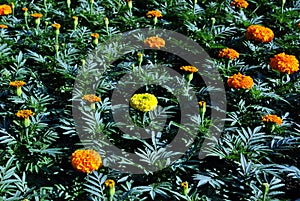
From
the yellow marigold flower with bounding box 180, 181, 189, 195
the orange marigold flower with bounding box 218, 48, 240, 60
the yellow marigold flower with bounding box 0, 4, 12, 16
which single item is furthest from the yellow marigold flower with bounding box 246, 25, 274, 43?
the yellow marigold flower with bounding box 0, 4, 12, 16

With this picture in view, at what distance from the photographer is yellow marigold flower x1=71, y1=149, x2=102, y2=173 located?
2.13 meters

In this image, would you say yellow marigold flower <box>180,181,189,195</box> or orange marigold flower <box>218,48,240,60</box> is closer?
yellow marigold flower <box>180,181,189,195</box>

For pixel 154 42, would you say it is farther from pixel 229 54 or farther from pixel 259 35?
pixel 259 35

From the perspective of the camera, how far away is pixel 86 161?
7.02 ft

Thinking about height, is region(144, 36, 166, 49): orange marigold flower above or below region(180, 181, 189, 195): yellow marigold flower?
above

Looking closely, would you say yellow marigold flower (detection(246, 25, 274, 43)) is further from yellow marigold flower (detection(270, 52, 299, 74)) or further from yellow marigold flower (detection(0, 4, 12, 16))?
yellow marigold flower (detection(0, 4, 12, 16))

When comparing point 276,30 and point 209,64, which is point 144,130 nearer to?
point 209,64

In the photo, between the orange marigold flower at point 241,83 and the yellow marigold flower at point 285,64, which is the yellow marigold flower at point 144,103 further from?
the yellow marigold flower at point 285,64

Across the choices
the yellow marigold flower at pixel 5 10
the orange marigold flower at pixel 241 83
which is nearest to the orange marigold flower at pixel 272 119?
the orange marigold flower at pixel 241 83

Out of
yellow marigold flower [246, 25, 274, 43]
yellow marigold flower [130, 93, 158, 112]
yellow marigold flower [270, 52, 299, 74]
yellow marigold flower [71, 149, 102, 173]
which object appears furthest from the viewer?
yellow marigold flower [246, 25, 274, 43]

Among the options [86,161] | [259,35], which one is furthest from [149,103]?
[259,35]

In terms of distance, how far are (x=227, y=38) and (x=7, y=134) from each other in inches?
66.4

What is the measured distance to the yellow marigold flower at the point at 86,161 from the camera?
2.13m

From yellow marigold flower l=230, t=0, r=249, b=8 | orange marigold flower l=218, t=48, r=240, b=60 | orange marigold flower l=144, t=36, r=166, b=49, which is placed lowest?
orange marigold flower l=218, t=48, r=240, b=60
